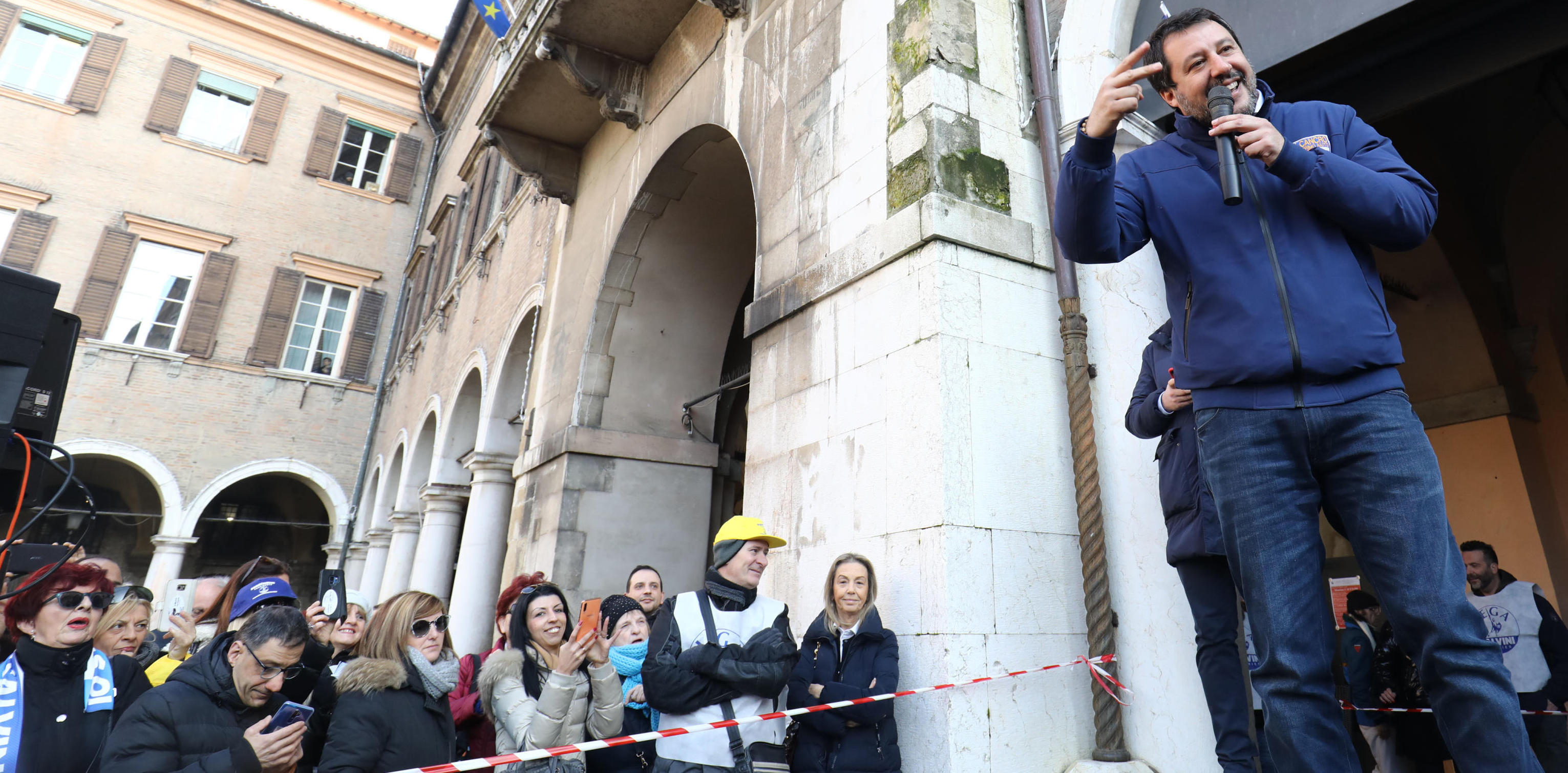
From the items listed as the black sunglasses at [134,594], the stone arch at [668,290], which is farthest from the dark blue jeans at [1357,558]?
the stone arch at [668,290]

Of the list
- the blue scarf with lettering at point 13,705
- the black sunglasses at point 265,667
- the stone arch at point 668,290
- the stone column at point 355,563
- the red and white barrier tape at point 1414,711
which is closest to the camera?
the blue scarf with lettering at point 13,705

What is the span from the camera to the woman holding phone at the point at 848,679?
3076mm

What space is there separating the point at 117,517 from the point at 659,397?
1516 centimetres

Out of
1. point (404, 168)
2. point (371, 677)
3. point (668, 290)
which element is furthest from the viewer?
point (404, 168)

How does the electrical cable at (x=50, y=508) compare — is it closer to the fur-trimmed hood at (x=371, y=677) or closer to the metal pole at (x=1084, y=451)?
the fur-trimmed hood at (x=371, y=677)

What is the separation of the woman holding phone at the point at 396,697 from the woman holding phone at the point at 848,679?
123cm

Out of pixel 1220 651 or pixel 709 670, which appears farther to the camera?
pixel 709 670

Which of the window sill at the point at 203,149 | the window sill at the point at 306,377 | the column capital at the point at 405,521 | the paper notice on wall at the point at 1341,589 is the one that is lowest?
the paper notice on wall at the point at 1341,589

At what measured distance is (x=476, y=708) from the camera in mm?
3664

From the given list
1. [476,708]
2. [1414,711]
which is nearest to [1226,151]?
[476,708]

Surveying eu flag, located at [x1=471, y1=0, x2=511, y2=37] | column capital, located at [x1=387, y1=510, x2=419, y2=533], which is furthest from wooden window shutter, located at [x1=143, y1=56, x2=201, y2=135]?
eu flag, located at [x1=471, y1=0, x2=511, y2=37]

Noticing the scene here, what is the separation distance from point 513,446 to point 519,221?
3.31 metres

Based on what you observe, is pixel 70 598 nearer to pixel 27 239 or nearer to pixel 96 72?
pixel 27 239

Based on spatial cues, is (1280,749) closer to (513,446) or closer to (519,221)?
(513,446)
